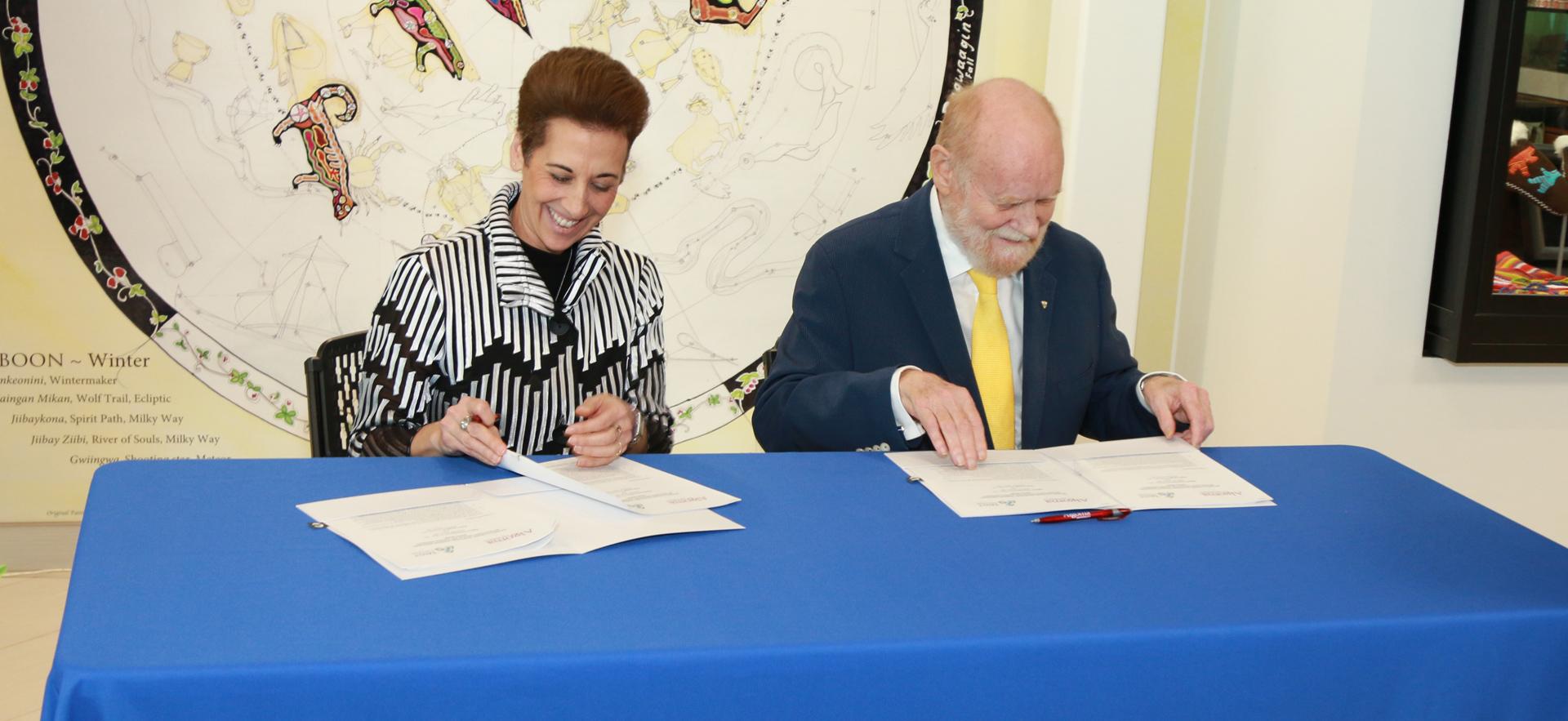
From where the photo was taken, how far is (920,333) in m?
2.33

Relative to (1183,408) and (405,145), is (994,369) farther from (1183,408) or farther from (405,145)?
(405,145)

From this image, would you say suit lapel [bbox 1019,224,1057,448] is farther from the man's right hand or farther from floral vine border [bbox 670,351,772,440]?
floral vine border [bbox 670,351,772,440]

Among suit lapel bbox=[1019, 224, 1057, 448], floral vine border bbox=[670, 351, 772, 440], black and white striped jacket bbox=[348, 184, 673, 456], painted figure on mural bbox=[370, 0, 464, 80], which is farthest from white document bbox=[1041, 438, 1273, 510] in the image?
painted figure on mural bbox=[370, 0, 464, 80]

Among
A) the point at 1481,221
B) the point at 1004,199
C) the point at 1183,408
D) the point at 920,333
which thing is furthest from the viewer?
the point at 1481,221

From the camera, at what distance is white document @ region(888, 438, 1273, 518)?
5.67 ft

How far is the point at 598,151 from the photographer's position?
2.20 metres

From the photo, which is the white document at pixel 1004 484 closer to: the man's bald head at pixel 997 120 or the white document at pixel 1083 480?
the white document at pixel 1083 480

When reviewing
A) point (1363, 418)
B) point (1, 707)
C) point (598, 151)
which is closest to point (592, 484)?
point (598, 151)

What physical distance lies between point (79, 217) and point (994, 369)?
8.05 ft

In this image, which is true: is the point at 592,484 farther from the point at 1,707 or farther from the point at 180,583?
the point at 1,707

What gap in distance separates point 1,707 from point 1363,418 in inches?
127

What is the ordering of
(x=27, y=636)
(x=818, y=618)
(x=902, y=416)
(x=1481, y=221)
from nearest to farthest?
1. (x=818, y=618)
2. (x=902, y=416)
3. (x=1481, y=221)
4. (x=27, y=636)

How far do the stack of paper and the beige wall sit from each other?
1969 millimetres

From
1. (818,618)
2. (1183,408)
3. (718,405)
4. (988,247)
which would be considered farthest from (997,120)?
(718,405)
